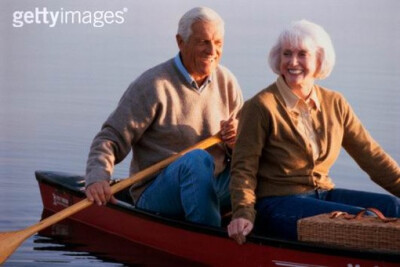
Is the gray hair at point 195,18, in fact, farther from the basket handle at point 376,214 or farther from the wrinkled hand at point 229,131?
the basket handle at point 376,214

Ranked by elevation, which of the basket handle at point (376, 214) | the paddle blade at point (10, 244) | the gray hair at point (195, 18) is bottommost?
the paddle blade at point (10, 244)

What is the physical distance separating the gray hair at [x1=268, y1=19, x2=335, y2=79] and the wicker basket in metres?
0.55

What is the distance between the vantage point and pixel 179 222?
17.9 feet

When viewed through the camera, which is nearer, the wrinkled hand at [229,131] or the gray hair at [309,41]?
the gray hair at [309,41]

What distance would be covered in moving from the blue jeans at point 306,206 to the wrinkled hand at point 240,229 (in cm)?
14

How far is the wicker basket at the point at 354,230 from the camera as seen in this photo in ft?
15.5

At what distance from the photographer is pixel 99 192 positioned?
5480mm

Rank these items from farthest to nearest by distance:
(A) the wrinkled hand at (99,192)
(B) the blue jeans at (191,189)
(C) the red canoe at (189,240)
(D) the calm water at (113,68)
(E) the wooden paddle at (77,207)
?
(D) the calm water at (113,68) < (E) the wooden paddle at (77,207) < (A) the wrinkled hand at (99,192) < (B) the blue jeans at (191,189) < (C) the red canoe at (189,240)

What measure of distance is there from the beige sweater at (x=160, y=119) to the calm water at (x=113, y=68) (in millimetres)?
845

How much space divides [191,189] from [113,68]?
18.5ft

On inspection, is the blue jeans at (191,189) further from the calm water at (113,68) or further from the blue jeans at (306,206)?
the calm water at (113,68)

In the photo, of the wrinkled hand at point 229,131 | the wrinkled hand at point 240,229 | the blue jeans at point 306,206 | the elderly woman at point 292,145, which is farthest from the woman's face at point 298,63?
the wrinkled hand at point 229,131

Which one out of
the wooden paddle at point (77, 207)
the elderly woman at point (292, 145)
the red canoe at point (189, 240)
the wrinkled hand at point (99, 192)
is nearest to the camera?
the red canoe at point (189, 240)

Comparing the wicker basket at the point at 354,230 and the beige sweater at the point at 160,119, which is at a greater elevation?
the beige sweater at the point at 160,119
